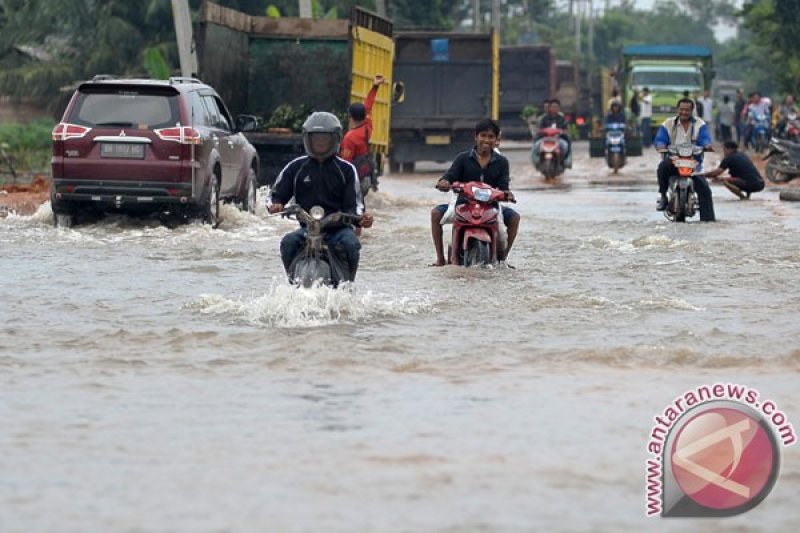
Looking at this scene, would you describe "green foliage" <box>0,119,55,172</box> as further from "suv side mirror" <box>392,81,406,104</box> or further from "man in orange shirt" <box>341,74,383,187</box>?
"man in orange shirt" <box>341,74,383,187</box>

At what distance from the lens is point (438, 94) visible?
119 ft

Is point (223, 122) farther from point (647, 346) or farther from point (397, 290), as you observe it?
point (647, 346)

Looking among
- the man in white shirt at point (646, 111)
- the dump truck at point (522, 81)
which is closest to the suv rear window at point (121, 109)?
the man in white shirt at point (646, 111)

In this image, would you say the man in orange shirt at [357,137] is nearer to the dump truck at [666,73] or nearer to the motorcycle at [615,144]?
the motorcycle at [615,144]

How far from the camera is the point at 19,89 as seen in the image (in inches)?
2052

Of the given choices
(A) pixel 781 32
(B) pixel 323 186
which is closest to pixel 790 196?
(B) pixel 323 186

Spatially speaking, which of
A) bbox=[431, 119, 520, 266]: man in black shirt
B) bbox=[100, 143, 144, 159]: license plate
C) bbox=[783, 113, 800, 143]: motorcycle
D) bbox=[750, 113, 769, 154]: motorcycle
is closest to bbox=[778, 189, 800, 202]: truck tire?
bbox=[100, 143, 144, 159]: license plate

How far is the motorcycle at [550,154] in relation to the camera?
106 feet

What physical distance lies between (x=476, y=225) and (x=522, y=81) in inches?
1615

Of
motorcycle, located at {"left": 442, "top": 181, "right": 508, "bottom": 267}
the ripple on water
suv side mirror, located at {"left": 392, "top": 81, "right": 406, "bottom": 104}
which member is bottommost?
the ripple on water

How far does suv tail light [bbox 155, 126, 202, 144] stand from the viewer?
739 inches

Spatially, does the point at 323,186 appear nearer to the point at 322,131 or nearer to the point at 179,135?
the point at 322,131

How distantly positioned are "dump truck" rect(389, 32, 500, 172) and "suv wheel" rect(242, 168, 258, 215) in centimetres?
1310

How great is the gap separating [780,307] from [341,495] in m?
6.73
